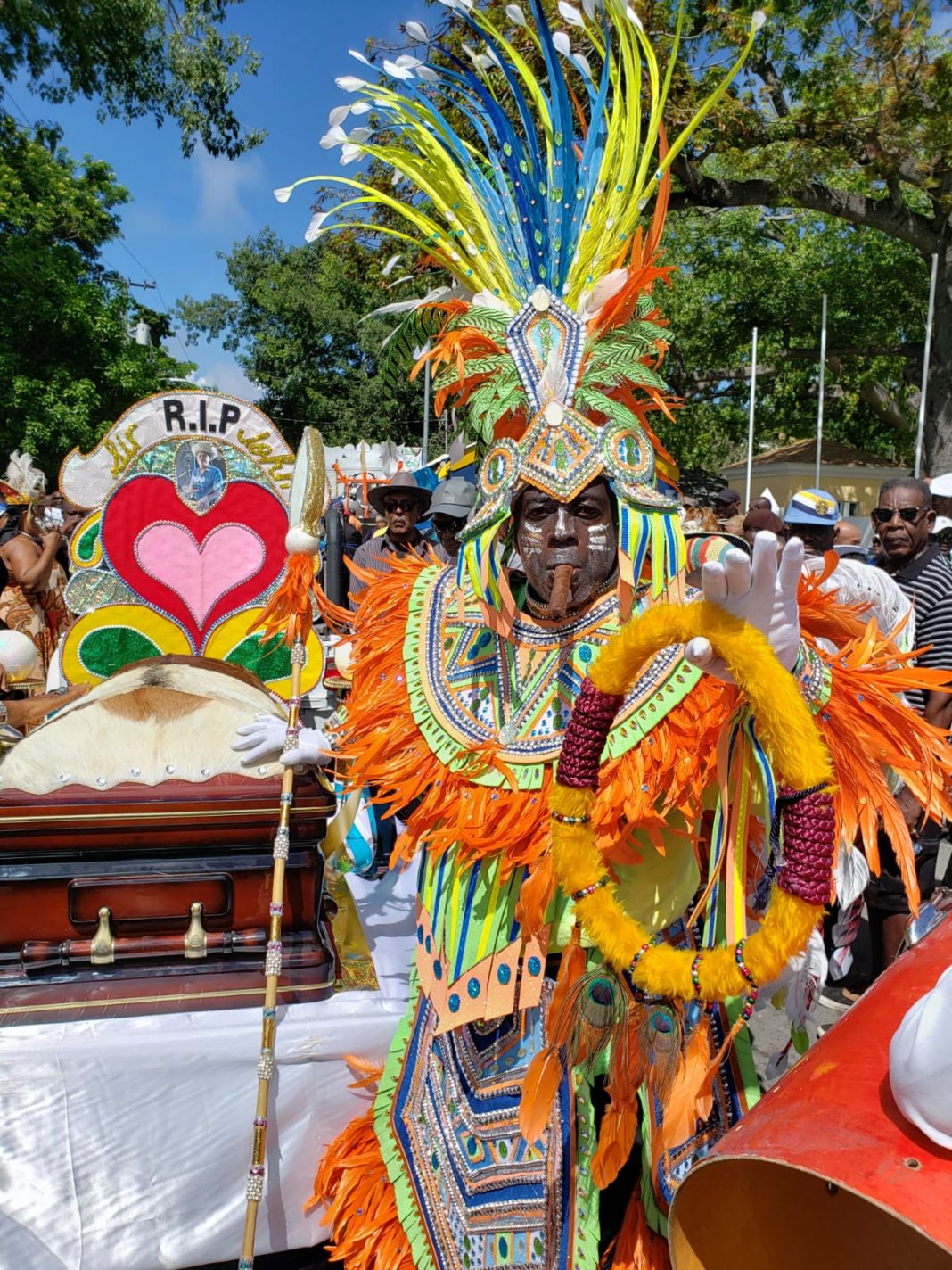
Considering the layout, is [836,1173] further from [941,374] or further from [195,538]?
[941,374]

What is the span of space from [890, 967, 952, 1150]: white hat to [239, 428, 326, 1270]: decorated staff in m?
1.38

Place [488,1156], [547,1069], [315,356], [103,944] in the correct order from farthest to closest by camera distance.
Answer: [315,356] < [103,944] < [488,1156] < [547,1069]

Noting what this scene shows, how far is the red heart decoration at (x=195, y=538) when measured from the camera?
8.92ft

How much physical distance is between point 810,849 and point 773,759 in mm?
127

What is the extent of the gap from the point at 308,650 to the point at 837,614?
5.49 feet

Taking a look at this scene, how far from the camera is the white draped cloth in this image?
6.06 ft

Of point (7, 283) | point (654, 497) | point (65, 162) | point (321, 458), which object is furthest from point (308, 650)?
point (65, 162)

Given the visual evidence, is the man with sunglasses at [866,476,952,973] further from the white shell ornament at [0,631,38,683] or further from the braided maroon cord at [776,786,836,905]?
the white shell ornament at [0,631,38,683]

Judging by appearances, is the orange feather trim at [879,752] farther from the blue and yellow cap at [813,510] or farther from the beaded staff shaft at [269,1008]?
the blue and yellow cap at [813,510]

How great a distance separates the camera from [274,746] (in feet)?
7.18

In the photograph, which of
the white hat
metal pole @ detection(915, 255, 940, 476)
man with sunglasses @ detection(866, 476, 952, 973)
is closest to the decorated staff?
the white hat

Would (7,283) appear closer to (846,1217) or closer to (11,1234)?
(11,1234)

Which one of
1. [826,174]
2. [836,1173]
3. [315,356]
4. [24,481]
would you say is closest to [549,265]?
[836,1173]

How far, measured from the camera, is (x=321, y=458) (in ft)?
7.82
